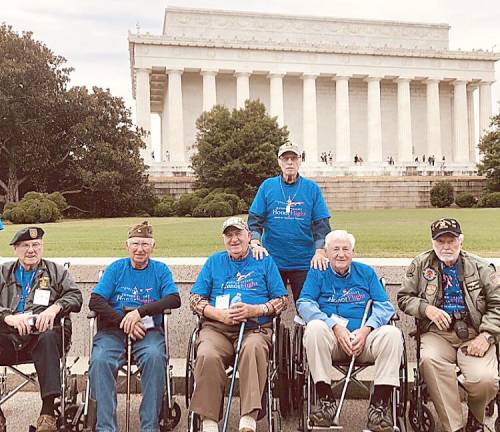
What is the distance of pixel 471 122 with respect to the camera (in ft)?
222

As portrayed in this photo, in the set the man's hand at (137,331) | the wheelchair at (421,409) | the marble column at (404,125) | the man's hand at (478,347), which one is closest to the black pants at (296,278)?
the wheelchair at (421,409)

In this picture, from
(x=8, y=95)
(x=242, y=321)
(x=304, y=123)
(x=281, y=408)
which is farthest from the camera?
(x=304, y=123)

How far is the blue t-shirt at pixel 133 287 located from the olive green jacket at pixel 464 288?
2166 millimetres

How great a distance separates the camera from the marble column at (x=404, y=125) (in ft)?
207

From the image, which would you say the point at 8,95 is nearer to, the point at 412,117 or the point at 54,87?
A: the point at 54,87

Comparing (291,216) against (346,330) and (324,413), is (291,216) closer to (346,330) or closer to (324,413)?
(346,330)

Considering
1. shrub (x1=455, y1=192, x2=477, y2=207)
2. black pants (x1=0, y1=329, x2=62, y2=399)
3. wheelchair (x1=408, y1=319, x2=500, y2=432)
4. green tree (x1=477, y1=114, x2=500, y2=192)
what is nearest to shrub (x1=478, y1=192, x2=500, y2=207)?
shrub (x1=455, y1=192, x2=477, y2=207)

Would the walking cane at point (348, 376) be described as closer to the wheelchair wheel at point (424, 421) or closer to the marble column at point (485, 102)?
the wheelchair wheel at point (424, 421)

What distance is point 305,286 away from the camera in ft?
18.9

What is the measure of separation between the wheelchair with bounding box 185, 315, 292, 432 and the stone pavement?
20cm

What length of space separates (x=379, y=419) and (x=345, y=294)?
1217mm

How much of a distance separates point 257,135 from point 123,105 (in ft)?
25.0

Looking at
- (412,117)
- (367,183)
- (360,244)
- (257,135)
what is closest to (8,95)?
(257,135)

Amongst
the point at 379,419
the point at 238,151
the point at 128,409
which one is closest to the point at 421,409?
the point at 379,419
